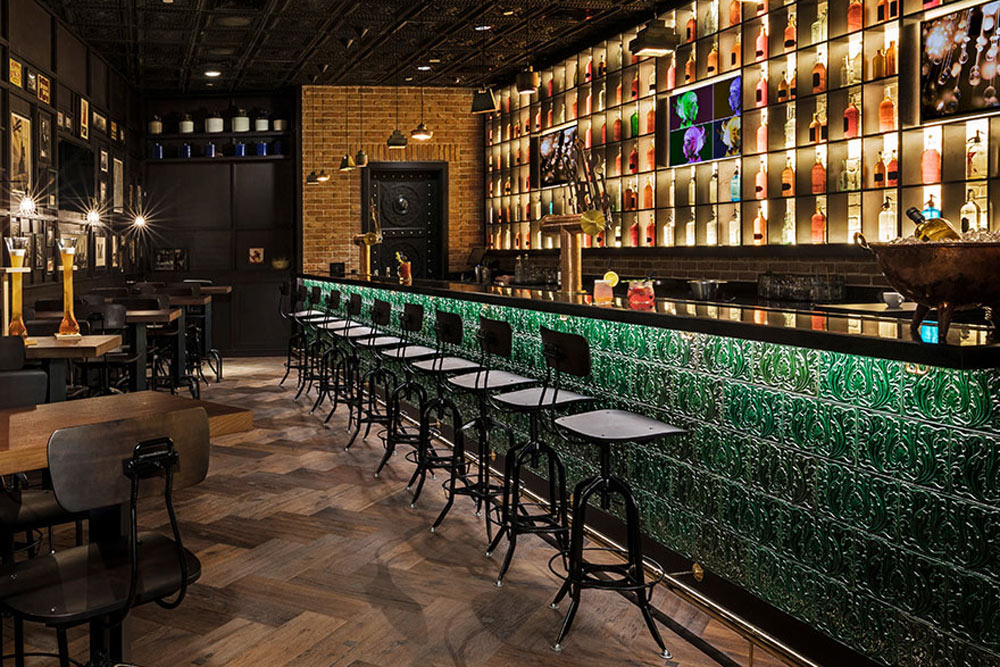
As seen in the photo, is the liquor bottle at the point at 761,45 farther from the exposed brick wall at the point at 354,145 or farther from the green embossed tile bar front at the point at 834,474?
the exposed brick wall at the point at 354,145

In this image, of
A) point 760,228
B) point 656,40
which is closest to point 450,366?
point 656,40

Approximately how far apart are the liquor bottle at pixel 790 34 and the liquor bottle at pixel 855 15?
54 cm

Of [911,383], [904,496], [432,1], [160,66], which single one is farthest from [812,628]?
[160,66]

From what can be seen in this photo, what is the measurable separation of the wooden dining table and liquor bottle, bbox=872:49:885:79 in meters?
4.92

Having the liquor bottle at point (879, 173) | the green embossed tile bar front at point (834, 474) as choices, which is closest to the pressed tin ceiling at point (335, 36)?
the liquor bottle at point (879, 173)

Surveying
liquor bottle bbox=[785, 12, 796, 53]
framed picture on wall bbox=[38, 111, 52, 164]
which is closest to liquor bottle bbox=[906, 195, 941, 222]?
liquor bottle bbox=[785, 12, 796, 53]

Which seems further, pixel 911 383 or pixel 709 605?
pixel 709 605

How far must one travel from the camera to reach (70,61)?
28.3 ft

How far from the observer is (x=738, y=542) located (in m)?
3.26

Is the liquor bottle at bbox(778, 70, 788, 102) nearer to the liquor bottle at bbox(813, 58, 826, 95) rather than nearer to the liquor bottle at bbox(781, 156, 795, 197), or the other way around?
the liquor bottle at bbox(813, 58, 826, 95)

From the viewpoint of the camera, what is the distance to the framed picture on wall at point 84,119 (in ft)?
29.4

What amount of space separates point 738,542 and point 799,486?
1.43 ft

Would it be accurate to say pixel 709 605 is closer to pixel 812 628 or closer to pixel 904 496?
pixel 812 628

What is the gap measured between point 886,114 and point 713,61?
1.90 metres
